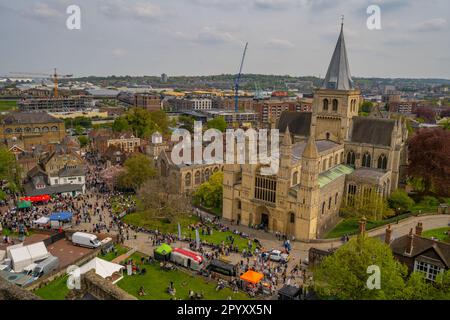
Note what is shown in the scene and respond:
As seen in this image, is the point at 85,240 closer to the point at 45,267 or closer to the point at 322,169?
the point at 45,267

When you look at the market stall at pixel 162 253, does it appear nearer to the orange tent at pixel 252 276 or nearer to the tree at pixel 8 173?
the orange tent at pixel 252 276

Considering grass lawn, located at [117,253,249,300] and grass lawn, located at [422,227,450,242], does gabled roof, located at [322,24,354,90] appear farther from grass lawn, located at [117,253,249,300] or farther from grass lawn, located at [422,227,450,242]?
grass lawn, located at [117,253,249,300]

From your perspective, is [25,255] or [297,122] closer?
[25,255]

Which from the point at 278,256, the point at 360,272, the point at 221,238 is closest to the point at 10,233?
the point at 221,238

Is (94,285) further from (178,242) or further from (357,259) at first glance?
(178,242)

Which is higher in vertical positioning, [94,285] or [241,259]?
[94,285]

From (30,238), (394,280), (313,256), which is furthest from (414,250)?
(30,238)

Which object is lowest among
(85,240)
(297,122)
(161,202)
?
(85,240)
